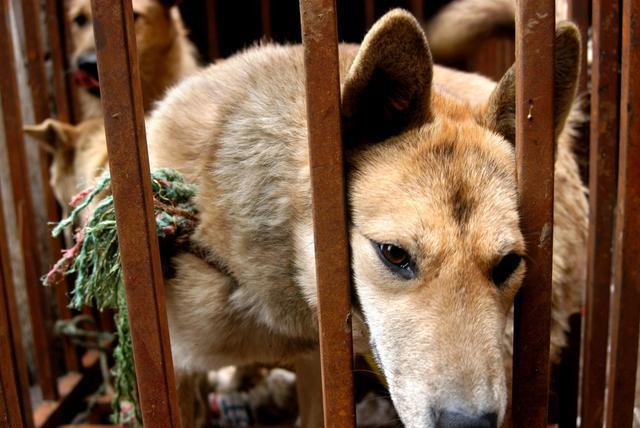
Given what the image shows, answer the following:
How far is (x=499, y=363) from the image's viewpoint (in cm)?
153

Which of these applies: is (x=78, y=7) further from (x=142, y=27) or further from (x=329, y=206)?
(x=329, y=206)

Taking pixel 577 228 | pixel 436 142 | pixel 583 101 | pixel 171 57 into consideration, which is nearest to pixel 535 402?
pixel 436 142

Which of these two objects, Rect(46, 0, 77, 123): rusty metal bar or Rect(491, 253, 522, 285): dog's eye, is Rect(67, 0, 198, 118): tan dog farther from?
Rect(491, 253, 522, 285): dog's eye

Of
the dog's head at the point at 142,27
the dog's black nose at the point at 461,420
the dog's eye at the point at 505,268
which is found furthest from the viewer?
the dog's head at the point at 142,27

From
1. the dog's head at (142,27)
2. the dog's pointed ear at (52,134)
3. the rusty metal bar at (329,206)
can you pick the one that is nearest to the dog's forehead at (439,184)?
the rusty metal bar at (329,206)

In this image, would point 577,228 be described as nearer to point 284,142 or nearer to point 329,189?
point 284,142

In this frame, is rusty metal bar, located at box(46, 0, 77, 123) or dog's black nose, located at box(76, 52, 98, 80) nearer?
rusty metal bar, located at box(46, 0, 77, 123)

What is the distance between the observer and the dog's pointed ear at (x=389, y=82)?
4.92 feet

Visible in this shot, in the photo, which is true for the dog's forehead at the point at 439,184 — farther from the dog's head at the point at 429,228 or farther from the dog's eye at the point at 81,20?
the dog's eye at the point at 81,20

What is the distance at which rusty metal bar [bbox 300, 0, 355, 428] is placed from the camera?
4.56 ft

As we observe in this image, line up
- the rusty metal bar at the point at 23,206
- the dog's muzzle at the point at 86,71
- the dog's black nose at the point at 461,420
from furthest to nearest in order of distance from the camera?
the dog's muzzle at the point at 86,71 < the rusty metal bar at the point at 23,206 < the dog's black nose at the point at 461,420

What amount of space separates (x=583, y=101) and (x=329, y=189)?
79.1 inches

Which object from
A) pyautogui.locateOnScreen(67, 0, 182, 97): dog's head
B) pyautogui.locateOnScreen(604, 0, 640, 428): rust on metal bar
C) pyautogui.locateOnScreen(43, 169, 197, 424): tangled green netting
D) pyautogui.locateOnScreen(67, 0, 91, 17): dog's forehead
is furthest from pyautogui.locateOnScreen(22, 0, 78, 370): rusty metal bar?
pyautogui.locateOnScreen(604, 0, 640, 428): rust on metal bar

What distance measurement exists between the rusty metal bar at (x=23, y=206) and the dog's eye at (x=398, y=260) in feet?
6.40
